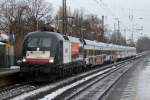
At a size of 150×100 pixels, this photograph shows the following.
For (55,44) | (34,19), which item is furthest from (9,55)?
(34,19)

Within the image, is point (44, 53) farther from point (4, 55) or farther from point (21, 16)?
point (21, 16)

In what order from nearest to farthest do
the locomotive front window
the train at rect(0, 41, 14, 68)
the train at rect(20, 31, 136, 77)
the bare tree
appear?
the train at rect(20, 31, 136, 77), the locomotive front window, the train at rect(0, 41, 14, 68), the bare tree

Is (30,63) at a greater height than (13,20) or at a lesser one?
lesser

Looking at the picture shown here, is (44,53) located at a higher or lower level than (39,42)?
lower

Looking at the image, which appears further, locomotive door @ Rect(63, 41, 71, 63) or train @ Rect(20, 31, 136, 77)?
locomotive door @ Rect(63, 41, 71, 63)

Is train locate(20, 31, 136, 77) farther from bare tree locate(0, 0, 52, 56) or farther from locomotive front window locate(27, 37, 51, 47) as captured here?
bare tree locate(0, 0, 52, 56)

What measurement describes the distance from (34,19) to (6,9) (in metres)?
7.56

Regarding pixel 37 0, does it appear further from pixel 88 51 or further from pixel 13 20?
pixel 88 51

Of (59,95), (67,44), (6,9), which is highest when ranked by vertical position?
(6,9)

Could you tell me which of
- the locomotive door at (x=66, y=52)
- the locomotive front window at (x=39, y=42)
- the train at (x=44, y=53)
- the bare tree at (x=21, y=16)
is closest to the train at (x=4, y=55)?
the locomotive door at (x=66, y=52)

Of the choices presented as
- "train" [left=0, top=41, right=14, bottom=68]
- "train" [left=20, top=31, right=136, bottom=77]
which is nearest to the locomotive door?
"train" [left=20, top=31, right=136, bottom=77]

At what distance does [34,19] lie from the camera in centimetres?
6750

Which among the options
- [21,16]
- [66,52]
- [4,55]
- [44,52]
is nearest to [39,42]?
[44,52]

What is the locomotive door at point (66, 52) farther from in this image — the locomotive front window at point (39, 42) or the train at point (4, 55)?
the train at point (4, 55)
